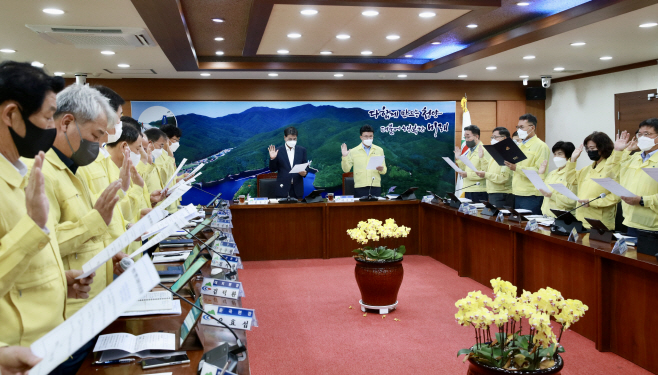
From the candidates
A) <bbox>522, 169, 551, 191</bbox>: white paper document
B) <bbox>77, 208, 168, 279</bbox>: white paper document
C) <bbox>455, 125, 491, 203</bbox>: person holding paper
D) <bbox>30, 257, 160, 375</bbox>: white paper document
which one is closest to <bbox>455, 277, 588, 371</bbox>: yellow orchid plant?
<bbox>77, 208, 168, 279</bbox>: white paper document

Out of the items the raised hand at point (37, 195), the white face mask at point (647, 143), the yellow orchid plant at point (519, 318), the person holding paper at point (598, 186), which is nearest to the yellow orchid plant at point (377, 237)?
the person holding paper at point (598, 186)

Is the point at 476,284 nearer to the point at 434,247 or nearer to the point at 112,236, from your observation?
the point at 434,247

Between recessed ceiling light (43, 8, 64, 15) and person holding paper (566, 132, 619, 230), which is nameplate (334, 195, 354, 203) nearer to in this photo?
person holding paper (566, 132, 619, 230)

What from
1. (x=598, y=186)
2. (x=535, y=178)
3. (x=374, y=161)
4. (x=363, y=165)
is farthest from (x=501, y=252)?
(x=363, y=165)

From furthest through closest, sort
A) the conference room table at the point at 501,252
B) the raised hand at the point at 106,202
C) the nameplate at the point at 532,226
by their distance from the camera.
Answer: the nameplate at the point at 532,226 → the conference room table at the point at 501,252 → the raised hand at the point at 106,202

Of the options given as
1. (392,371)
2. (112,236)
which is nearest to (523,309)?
(392,371)

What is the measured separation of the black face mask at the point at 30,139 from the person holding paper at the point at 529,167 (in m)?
5.54

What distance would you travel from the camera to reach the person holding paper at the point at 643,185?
13.1 ft

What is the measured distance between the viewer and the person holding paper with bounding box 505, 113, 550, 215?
6.20 m

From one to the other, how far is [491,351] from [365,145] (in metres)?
5.53

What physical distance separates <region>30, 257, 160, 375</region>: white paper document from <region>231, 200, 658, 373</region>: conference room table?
10.2 feet

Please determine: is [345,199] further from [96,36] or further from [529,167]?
[96,36]

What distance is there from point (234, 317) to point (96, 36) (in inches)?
166

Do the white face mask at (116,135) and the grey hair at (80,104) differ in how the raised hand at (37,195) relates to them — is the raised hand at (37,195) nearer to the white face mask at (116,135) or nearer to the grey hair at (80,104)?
the grey hair at (80,104)
